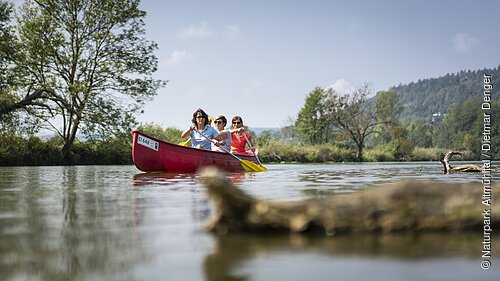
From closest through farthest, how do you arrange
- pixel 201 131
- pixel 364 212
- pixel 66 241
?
pixel 66 241 < pixel 364 212 < pixel 201 131

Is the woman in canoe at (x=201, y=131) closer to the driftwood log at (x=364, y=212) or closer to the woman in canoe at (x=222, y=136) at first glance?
the woman in canoe at (x=222, y=136)

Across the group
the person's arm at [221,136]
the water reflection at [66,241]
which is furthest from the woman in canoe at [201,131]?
the water reflection at [66,241]

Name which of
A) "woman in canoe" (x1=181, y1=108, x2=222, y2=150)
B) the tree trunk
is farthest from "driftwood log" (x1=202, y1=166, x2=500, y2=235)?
the tree trunk

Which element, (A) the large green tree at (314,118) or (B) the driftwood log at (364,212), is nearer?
(B) the driftwood log at (364,212)

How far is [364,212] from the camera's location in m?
3.05

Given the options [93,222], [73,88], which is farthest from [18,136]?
[93,222]

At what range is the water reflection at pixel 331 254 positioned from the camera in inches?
82.7

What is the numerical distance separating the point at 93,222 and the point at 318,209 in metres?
1.73

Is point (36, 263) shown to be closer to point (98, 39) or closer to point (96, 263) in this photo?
point (96, 263)

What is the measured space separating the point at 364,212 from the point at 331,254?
646 millimetres

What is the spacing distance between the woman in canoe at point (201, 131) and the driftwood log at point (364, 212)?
10307 mm

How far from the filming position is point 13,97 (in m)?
25.8

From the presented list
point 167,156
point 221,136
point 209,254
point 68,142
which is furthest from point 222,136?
point 68,142

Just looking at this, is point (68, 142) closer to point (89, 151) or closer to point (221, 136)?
point (89, 151)
